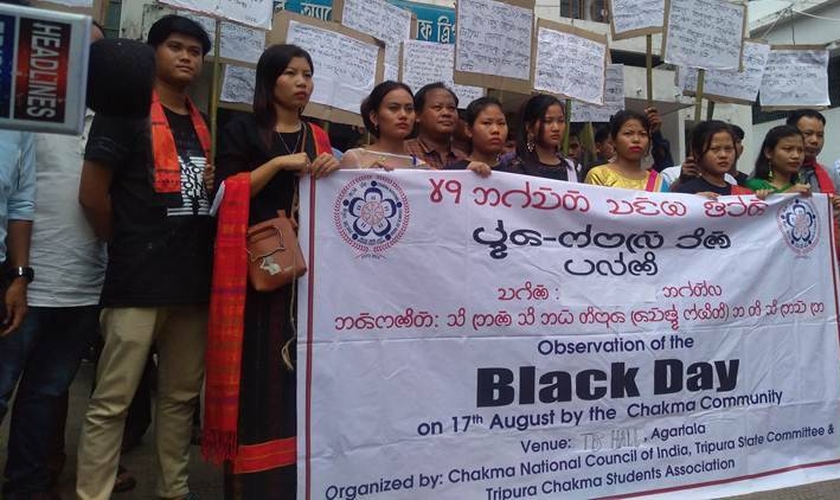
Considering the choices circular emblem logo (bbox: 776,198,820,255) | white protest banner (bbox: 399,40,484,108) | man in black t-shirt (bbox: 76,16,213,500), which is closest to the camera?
man in black t-shirt (bbox: 76,16,213,500)

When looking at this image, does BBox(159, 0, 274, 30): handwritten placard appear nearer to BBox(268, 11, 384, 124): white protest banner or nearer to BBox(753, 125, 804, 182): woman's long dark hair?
BBox(268, 11, 384, 124): white protest banner

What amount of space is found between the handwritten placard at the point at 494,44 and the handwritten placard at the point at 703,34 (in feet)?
3.23

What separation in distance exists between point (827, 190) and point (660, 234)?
1.79 m

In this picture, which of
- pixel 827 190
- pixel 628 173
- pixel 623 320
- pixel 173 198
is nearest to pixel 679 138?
pixel 827 190

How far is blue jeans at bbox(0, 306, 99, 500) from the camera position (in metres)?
2.42

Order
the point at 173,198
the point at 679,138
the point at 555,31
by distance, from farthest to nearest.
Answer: the point at 679,138, the point at 555,31, the point at 173,198

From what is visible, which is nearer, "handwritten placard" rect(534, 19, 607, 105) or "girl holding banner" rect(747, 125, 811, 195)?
"girl holding banner" rect(747, 125, 811, 195)

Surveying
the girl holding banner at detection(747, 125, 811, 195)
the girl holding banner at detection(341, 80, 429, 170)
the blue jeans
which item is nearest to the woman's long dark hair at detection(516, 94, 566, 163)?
the girl holding banner at detection(341, 80, 429, 170)

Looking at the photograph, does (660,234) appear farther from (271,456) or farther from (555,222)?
(271,456)

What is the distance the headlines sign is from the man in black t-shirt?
50.1 inches

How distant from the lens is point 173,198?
2.38 meters

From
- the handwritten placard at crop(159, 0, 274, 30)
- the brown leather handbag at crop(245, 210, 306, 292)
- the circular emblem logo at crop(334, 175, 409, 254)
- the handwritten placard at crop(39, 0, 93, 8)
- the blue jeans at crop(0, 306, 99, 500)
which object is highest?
the handwritten placard at crop(159, 0, 274, 30)

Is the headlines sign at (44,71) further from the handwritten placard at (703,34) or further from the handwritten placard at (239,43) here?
the handwritten placard at (703,34)

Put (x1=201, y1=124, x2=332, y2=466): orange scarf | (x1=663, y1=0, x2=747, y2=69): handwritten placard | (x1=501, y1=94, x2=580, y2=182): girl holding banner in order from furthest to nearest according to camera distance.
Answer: (x1=663, y1=0, x2=747, y2=69): handwritten placard → (x1=501, y1=94, x2=580, y2=182): girl holding banner → (x1=201, y1=124, x2=332, y2=466): orange scarf
